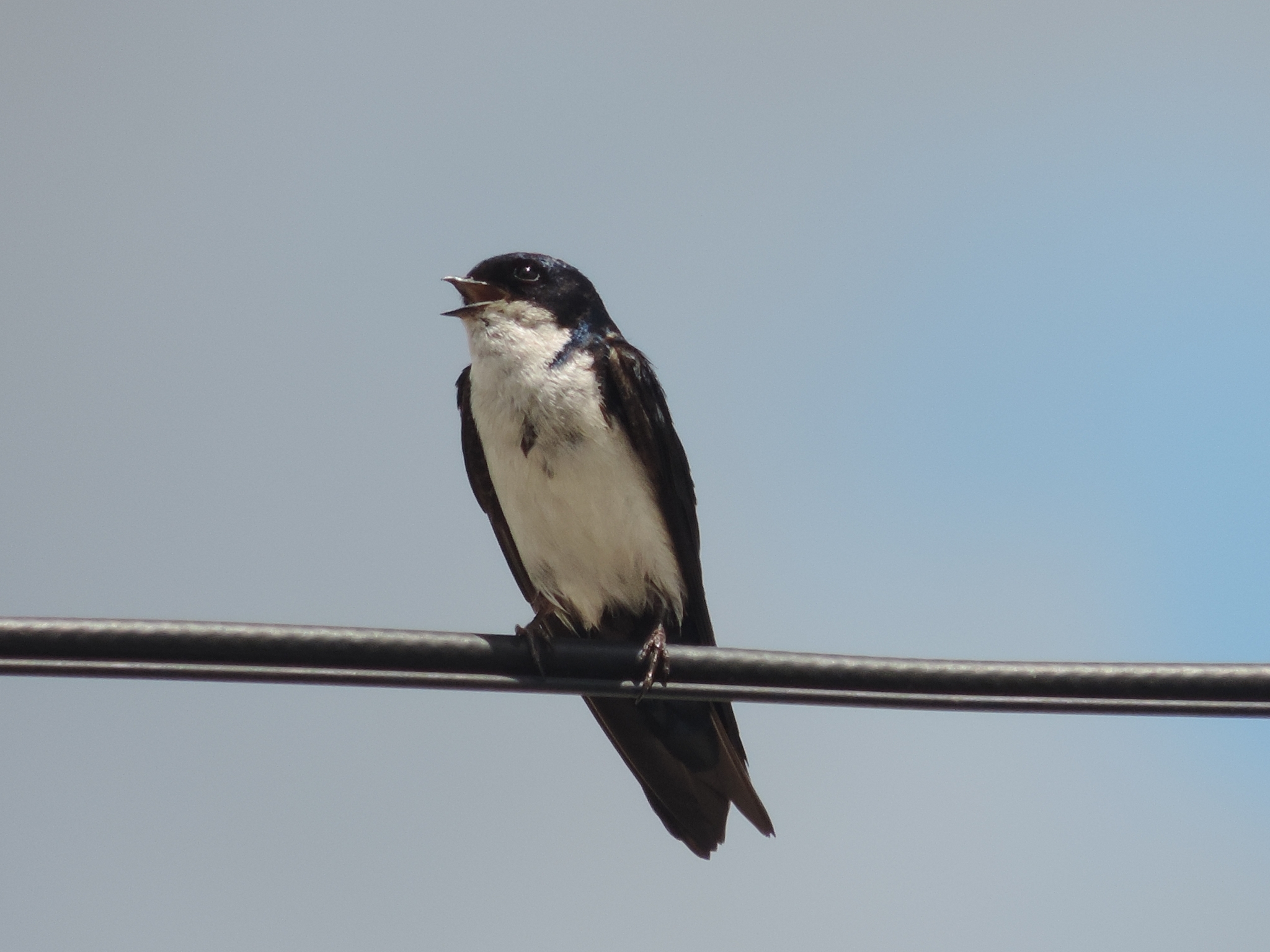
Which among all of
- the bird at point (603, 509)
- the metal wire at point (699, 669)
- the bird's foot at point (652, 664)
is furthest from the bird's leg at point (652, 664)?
the bird at point (603, 509)

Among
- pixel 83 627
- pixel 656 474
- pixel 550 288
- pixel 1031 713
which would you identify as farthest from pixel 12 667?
pixel 550 288

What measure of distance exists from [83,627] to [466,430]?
3531 millimetres

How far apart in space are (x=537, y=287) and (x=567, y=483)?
1245 millimetres

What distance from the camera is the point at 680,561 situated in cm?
683

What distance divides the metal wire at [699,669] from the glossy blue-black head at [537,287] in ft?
10.8

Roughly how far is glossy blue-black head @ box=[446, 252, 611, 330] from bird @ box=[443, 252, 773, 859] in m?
0.02

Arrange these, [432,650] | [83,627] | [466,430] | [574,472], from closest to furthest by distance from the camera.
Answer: [83,627] → [432,650] → [574,472] → [466,430]

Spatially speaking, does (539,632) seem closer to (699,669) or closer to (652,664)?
(652,664)

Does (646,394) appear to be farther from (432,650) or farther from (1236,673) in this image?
(1236,673)

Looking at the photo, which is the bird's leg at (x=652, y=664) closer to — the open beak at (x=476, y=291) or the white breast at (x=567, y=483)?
the white breast at (x=567, y=483)

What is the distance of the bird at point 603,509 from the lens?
21.1 ft

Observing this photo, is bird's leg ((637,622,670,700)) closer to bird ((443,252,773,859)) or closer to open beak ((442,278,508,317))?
bird ((443,252,773,859))

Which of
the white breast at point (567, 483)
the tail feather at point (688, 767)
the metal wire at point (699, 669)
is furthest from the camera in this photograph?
the white breast at point (567, 483)

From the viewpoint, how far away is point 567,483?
6.44 metres
